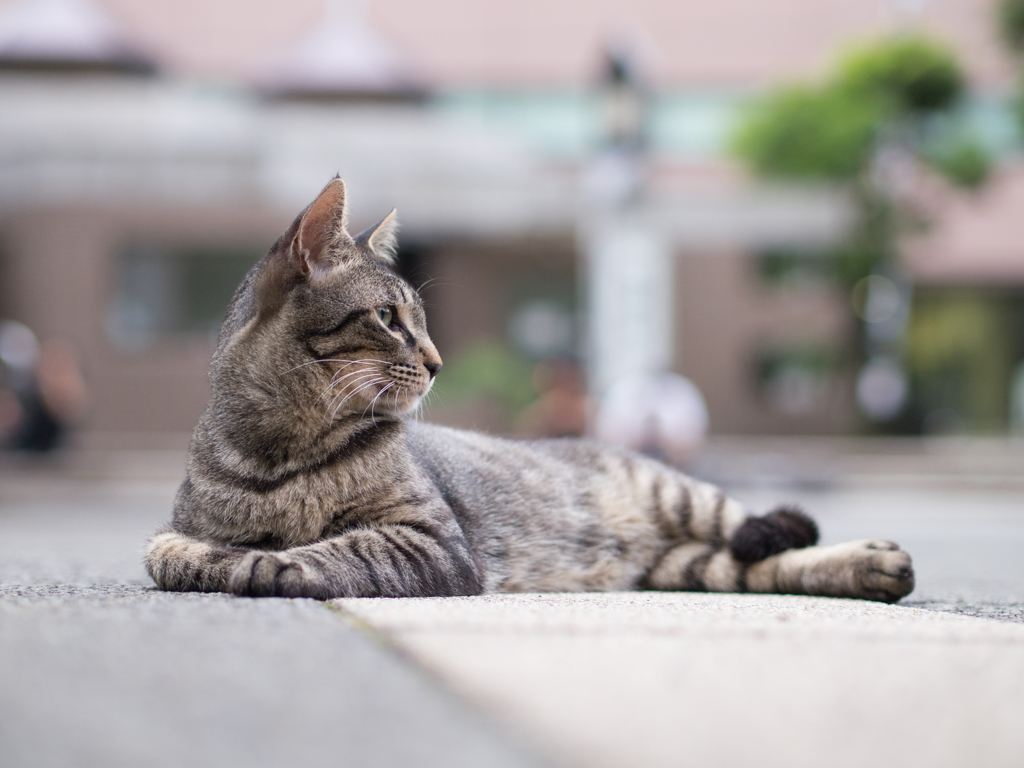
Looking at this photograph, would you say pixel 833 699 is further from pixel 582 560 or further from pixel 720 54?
pixel 720 54

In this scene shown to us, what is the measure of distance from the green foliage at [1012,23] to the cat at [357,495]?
531 inches

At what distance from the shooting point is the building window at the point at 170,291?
15312 mm

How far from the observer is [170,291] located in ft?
51.1

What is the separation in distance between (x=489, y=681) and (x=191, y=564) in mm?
1227

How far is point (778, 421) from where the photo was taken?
18.9 m

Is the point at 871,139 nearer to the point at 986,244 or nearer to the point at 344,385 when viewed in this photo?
the point at 986,244

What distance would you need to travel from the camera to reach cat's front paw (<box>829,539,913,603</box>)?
9.68 ft

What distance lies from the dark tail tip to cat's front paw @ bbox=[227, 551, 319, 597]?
1.46m

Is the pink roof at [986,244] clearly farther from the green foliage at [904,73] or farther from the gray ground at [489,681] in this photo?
the gray ground at [489,681]

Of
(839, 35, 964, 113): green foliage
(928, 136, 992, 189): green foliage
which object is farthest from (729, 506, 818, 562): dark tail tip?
(928, 136, 992, 189): green foliage

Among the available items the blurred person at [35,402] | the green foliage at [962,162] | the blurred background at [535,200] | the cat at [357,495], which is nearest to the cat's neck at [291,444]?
the cat at [357,495]

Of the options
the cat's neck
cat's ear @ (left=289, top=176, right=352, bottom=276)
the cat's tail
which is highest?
cat's ear @ (left=289, top=176, right=352, bottom=276)

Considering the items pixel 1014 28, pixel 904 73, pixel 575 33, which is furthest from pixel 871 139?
pixel 575 33

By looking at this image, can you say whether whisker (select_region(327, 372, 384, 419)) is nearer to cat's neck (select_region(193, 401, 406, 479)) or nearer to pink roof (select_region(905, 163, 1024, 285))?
cat's neck (select_region(193, 401, 406, 479))
